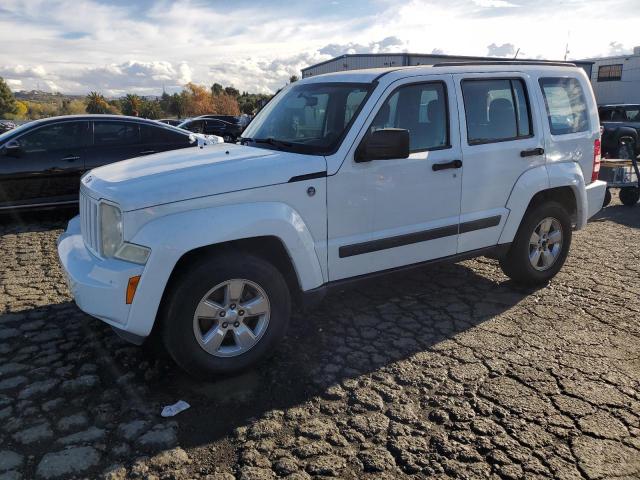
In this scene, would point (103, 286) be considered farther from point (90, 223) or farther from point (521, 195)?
point (521, 195)

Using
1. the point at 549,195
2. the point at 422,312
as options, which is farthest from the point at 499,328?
the point at 549,195

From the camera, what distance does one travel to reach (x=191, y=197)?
3182mm

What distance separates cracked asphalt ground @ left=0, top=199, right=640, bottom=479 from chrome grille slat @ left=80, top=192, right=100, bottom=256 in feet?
2.77

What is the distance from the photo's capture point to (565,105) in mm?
4977

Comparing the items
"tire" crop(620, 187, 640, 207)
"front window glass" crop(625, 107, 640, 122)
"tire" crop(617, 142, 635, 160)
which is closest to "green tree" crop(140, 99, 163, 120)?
"front window glass" crop(625, 107, 640, 122)

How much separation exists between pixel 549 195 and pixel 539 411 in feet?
8.38

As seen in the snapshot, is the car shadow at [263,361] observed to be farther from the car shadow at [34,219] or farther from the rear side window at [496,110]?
the car shadow at [34,219]

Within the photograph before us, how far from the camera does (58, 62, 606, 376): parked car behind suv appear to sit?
10.4 ft

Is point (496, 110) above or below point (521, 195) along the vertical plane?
above

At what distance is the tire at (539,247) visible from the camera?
4840 millimetres

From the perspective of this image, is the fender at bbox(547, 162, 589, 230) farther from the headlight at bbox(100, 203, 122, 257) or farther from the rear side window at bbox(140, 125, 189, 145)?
the rear side window at bbox(140, 125, 189, 145)

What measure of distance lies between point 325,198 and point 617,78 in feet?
109

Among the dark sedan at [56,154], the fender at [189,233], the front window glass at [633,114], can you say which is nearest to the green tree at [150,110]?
the front window glass at [633,114]

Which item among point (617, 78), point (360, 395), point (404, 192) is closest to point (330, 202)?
point (404, 192)
